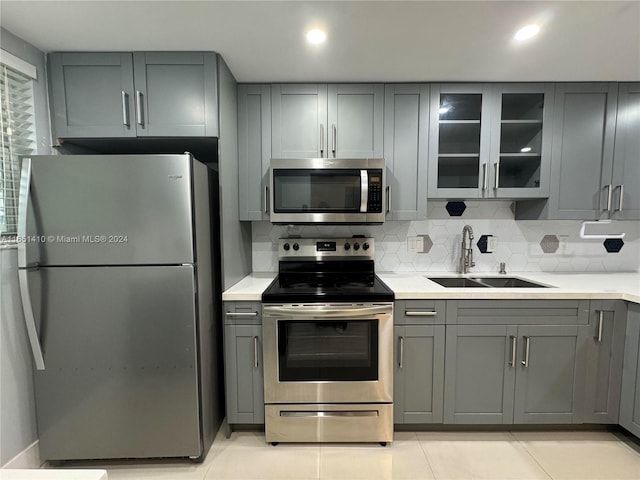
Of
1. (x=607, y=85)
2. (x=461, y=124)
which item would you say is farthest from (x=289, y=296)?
(x=607, y=85)

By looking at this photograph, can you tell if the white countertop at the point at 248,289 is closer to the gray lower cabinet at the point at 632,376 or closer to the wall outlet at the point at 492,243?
the wall outlet at the point at 492,243

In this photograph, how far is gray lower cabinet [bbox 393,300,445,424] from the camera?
1802 millimetres

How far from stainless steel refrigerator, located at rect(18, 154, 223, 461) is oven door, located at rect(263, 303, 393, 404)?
0.42 m

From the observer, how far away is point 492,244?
2412mm

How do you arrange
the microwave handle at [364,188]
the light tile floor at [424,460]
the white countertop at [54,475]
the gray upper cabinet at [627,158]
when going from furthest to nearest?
the gray upper cabinet at [627,158]
the microwave handle at [364,188]
the light tile floor at [424,460]
the white countertop at [54,475]

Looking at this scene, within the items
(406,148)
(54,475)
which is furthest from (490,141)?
(54,475)

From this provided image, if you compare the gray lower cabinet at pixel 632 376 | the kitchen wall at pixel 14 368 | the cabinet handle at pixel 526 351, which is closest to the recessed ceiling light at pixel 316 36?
the kitchen wall at pixel 14 368

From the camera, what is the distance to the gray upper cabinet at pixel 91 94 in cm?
170

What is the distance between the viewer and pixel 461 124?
2082mm

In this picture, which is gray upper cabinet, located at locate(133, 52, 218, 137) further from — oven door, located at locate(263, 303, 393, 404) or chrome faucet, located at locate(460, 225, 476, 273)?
chrome faucet, located at locate(460, 225, 476, 273)

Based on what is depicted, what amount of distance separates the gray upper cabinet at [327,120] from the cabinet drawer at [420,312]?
1.03m

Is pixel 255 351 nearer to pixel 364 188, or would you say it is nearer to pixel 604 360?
pixel 364 188

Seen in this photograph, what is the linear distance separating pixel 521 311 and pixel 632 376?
717 mm

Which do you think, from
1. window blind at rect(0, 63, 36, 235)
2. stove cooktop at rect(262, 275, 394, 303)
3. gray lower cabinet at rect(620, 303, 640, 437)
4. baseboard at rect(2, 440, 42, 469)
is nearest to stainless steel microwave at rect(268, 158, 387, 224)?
stove cooktop at rect(262, 275, 394, 303)
